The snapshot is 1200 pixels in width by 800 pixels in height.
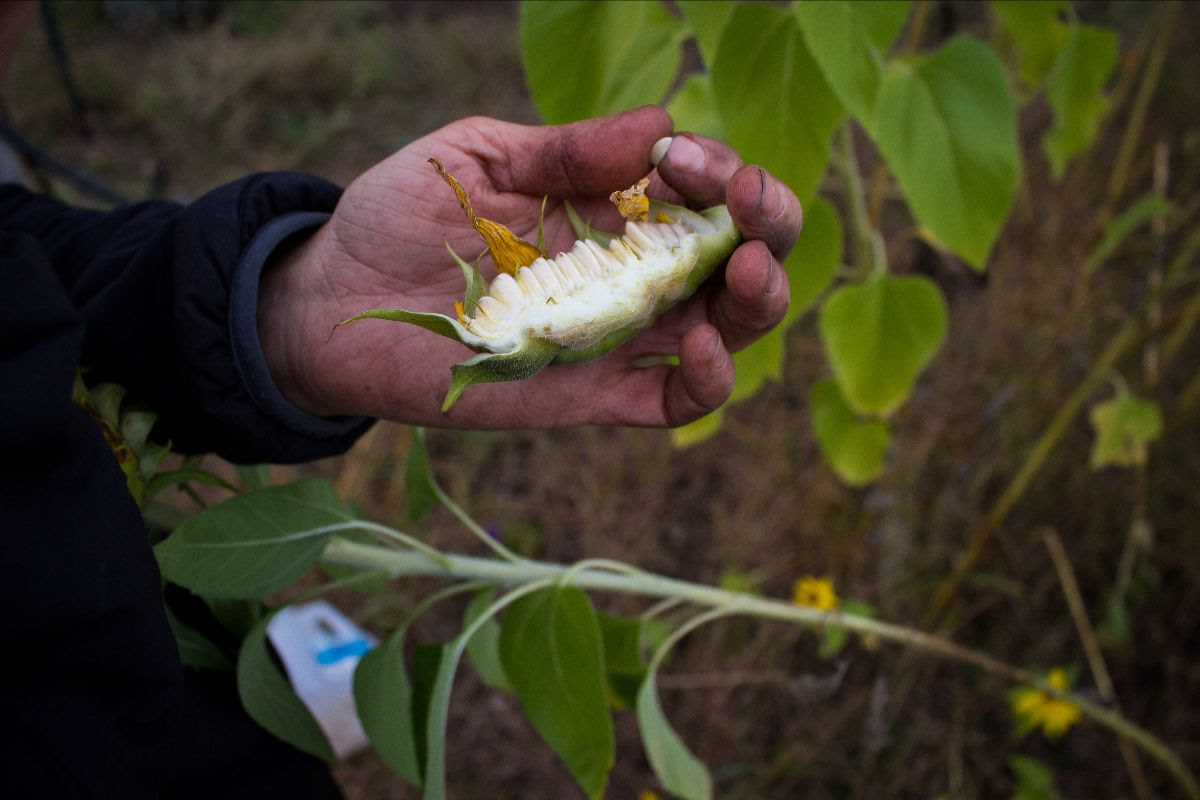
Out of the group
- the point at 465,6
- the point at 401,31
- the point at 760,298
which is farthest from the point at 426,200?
the point at 465,6

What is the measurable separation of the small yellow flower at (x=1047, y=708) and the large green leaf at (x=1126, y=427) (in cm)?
37

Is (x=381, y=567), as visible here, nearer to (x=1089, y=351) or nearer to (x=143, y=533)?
(x=143, y=533)

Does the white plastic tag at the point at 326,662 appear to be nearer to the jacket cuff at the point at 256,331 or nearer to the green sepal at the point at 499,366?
the jacket cuff at the point at 256,331

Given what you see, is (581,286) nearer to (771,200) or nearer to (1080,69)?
(771,200)

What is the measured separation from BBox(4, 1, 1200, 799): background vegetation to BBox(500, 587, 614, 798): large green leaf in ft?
1.27

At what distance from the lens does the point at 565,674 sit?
726 mm

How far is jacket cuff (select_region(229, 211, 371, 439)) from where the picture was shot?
76 cm

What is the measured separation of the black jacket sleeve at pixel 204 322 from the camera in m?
0.75

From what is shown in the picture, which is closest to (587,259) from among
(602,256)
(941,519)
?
(602,256)

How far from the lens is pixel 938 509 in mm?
1680

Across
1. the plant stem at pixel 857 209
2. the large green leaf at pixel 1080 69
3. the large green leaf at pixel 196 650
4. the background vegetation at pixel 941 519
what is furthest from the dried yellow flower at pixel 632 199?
the large green leaf at pixel 1080 69

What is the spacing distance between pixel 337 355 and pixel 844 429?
0.80 metres

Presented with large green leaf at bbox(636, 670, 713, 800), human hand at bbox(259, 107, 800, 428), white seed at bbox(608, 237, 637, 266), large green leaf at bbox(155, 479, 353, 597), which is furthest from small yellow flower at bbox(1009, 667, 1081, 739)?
large green leaf at bbox(155, 479, 353, 597)

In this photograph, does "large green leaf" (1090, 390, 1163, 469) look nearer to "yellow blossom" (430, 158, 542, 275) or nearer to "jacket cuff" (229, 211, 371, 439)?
"yellow blossom" (430, 158, 542, 275)
